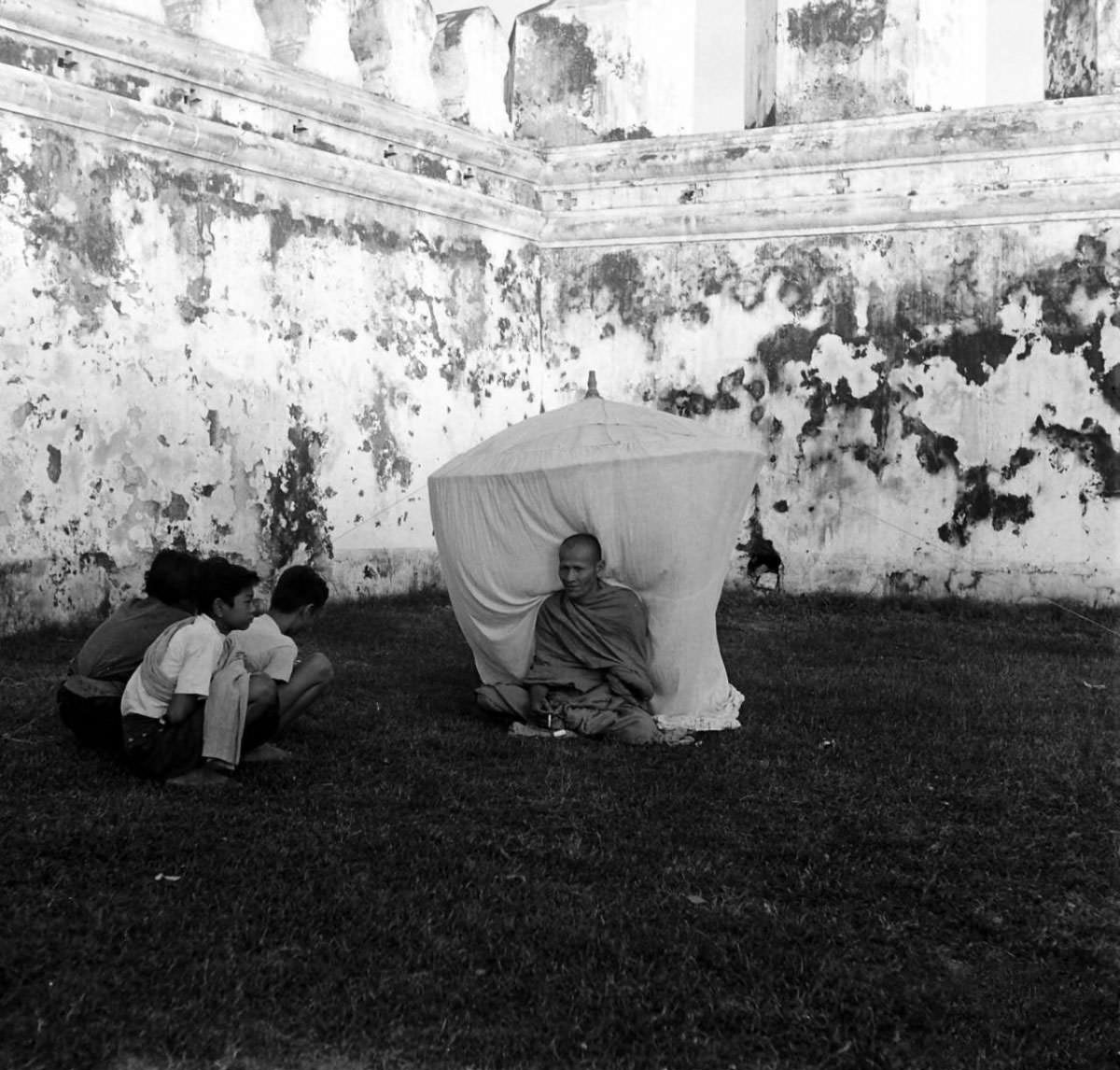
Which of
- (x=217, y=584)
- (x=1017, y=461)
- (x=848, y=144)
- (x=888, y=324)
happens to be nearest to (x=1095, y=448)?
(x=1017, y=461)

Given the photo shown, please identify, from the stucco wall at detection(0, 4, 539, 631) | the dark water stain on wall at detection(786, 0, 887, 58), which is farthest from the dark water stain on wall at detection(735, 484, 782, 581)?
the dark water stain on wall at detection(786, 0, 887, 58)

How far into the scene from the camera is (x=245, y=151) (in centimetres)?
785

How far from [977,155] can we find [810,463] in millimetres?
2404

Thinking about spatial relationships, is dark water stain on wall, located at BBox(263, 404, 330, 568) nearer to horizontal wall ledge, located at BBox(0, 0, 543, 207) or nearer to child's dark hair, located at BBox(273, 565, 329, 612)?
horizontal wall ledge, located at BBox(0, 0, 543, 207)

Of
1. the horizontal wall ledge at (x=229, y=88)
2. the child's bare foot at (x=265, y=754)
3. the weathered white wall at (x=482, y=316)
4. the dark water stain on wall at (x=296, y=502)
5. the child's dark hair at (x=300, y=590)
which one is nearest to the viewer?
the child's bare foot at (x=265, y=754)

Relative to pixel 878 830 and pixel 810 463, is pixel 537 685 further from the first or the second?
pixel 810 463

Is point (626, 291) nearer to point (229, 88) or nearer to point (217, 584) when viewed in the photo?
point (229, 88)

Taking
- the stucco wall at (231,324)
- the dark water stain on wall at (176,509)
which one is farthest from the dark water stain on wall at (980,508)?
the dark water stain on wall at (176,509)

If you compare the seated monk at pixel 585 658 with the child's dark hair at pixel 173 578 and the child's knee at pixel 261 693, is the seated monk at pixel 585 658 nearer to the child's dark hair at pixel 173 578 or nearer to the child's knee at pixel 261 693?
the child's knee at pixel 261 693

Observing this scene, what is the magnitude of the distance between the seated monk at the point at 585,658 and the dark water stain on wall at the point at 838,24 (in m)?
5.62

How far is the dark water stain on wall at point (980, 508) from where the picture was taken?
920cm

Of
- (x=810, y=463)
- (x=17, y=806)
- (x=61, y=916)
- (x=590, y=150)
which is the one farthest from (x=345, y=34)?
(x=61, y=916)

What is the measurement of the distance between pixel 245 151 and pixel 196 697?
185 inches

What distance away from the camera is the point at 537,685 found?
5.37m
